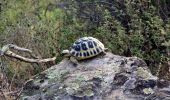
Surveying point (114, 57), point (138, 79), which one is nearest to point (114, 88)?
point (138, 79)

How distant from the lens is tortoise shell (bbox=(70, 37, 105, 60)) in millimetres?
4172

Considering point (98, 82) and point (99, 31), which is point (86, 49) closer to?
point (98, 82)

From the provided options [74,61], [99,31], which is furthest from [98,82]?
[99,31]

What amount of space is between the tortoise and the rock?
0.18ft

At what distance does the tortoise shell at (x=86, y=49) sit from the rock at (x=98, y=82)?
0.06 meters

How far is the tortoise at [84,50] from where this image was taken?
4.16 m

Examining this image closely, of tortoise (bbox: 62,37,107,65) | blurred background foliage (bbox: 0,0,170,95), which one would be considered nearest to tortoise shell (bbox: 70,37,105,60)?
tortoise (bbox: 62,37,107,65)


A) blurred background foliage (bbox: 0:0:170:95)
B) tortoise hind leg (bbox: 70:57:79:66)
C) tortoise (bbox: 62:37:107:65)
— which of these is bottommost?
blurred background foliage (bbox: 0:0:170:95)

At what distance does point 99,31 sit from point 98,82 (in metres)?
2.40

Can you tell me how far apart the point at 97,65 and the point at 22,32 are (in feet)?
7.37

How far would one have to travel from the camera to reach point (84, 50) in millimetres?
4238

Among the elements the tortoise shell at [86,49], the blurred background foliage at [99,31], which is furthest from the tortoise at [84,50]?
the blurred background foliage at [99,31]

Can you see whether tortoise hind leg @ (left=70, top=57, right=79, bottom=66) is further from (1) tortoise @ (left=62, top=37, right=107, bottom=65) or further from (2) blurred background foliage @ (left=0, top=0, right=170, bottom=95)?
(2) blurred background foliage @ (left=0, top=0, right=170, bottom=95)

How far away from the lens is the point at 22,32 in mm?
6035
